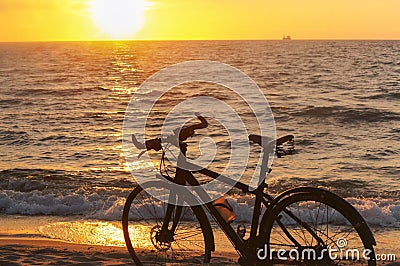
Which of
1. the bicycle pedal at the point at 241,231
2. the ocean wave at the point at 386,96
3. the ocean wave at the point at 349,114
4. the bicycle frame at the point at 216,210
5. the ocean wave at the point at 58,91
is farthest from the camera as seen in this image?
the ocean wave at the point at 58,91

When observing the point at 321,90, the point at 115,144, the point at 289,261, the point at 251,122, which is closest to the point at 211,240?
the point at 289,261

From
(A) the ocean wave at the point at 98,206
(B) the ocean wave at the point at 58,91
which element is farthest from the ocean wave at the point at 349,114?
(B) the ocean wave at the point at 58,91

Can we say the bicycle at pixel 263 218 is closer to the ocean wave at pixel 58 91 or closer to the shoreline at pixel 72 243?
the shoreline at pixel 72 243

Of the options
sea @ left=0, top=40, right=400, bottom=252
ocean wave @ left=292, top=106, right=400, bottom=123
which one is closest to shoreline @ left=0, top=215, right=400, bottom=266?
sea @ left=0, top=40, right=400, bottom=252

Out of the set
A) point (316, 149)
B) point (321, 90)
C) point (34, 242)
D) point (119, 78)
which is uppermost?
point (119, 78)

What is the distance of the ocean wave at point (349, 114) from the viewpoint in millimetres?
24847

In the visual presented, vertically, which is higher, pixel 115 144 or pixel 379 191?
pixel 115 144

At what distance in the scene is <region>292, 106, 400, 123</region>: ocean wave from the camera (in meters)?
24.8

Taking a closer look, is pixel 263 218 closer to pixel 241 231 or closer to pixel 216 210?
pixel 241 231

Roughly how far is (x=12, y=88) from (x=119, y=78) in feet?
41.8

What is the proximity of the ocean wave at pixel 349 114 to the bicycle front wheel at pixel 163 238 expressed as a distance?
55.1ft

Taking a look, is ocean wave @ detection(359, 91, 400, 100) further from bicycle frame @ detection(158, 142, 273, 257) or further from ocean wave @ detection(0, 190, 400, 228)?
bicycle frame @ detection(158, 142, 273, 257)

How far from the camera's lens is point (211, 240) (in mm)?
5285

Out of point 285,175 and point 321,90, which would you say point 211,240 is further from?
point 321,90
